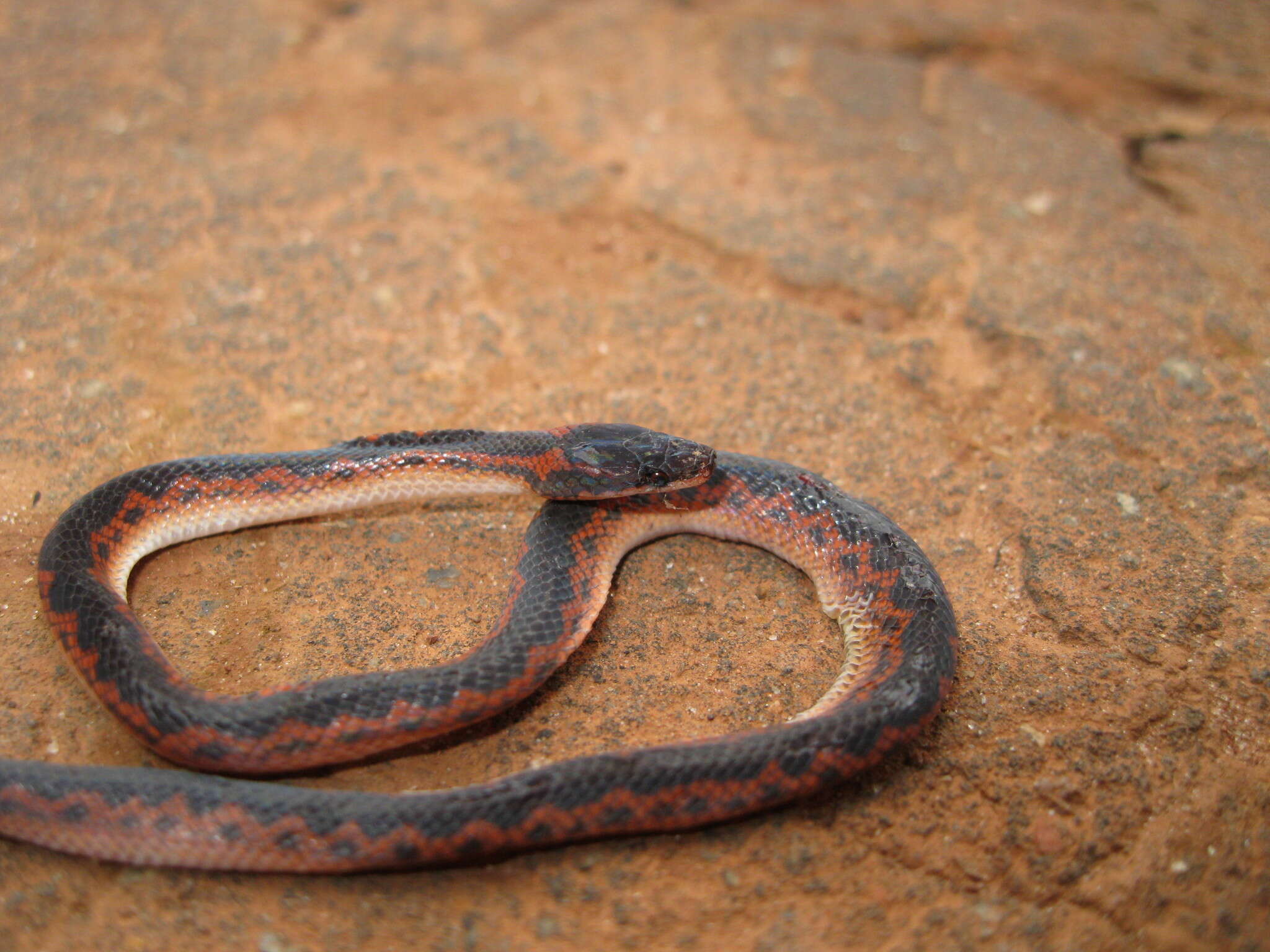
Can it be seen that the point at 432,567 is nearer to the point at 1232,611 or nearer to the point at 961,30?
the point at 1232,611

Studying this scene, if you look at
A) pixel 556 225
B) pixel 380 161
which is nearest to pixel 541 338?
pixel 556 225

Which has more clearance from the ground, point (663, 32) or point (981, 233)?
point (663, 32)

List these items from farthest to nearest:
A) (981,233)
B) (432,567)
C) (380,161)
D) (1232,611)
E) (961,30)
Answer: (961,30) < (380,161) < (981,233) < (432,567) < (1232,611)

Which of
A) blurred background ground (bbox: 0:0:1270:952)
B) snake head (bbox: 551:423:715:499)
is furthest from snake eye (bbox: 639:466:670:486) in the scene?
blurred background ground (bbox: 0:0:1270:952)

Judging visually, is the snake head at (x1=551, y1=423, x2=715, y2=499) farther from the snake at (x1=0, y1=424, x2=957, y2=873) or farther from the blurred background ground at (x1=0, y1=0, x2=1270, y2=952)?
the blurred background ground at (x1=0, y1=0, x2=1270, y2=952)

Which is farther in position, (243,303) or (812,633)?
(243,303)

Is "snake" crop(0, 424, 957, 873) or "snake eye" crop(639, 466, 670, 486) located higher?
"snake eye" crop(639, 466, 670, 486)

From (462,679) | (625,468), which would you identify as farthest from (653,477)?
(462,679)
